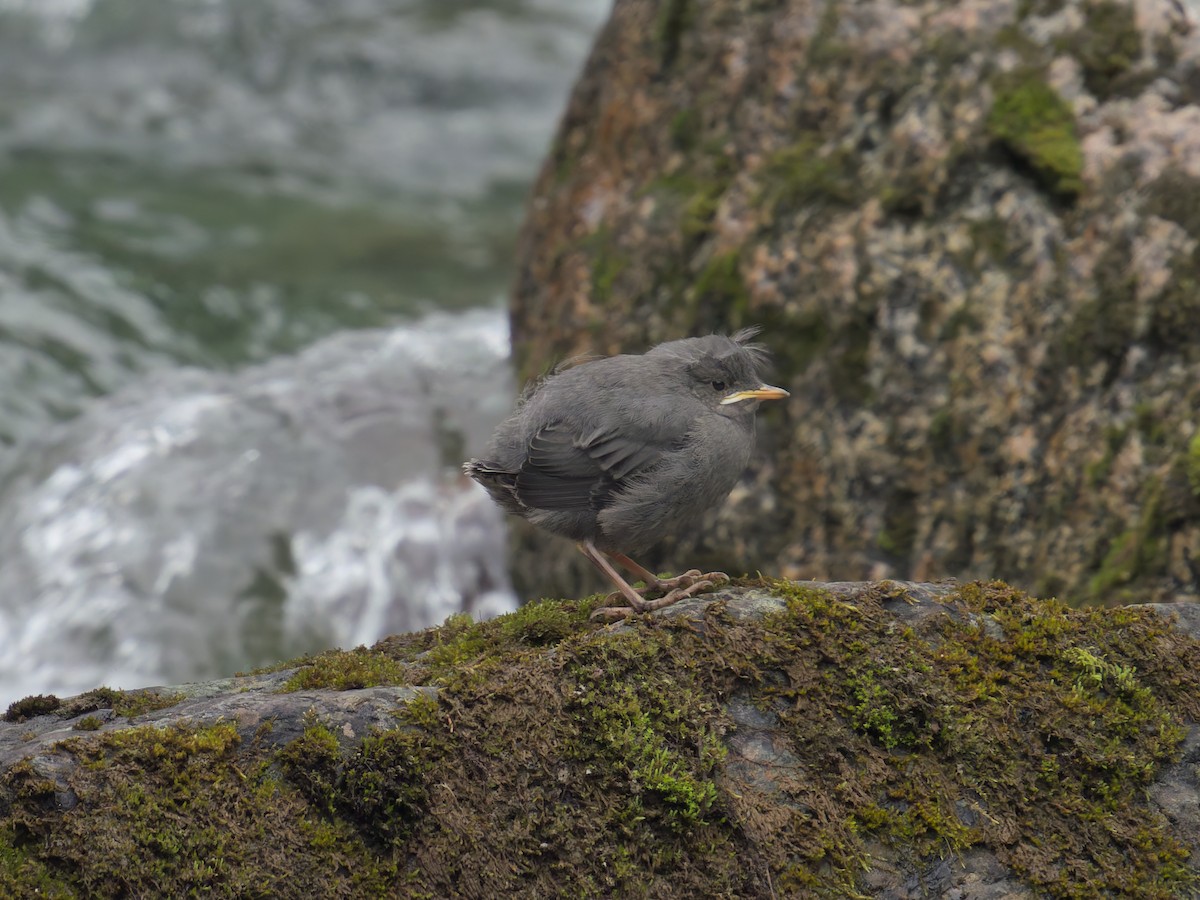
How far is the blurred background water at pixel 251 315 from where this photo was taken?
28.6 ft

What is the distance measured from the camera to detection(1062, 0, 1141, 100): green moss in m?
6.40

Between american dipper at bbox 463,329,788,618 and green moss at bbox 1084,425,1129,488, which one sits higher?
american dipper at bbox 463,329,788,618

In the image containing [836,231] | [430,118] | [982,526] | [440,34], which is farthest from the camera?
[440,34]

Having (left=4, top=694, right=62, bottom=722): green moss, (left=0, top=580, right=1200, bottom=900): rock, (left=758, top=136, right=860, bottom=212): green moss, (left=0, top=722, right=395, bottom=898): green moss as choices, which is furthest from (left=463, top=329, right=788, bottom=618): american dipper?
(left=758, top=136, right=860, bottom=212): green moss

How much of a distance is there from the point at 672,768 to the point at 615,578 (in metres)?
1.21

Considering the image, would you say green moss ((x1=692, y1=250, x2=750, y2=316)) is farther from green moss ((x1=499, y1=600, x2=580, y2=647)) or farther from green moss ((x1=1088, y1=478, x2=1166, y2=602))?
green moss ((x1=499, y1=600, x2=580, y2=647))

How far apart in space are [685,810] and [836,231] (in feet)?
13.5

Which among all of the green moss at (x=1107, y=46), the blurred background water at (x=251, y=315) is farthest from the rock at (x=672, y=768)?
the blurred background water at (x=251, y=315)

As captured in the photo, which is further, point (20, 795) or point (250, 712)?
point (250, 712)

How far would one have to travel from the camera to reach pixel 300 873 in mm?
3152

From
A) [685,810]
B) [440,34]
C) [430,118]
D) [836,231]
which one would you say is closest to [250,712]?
[685,810]

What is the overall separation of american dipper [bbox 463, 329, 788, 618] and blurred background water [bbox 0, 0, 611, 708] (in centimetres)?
323

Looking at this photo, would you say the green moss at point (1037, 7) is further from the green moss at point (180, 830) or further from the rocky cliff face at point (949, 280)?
the green moss at point (180, 830)

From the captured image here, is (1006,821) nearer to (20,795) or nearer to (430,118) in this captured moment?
(20,795)
